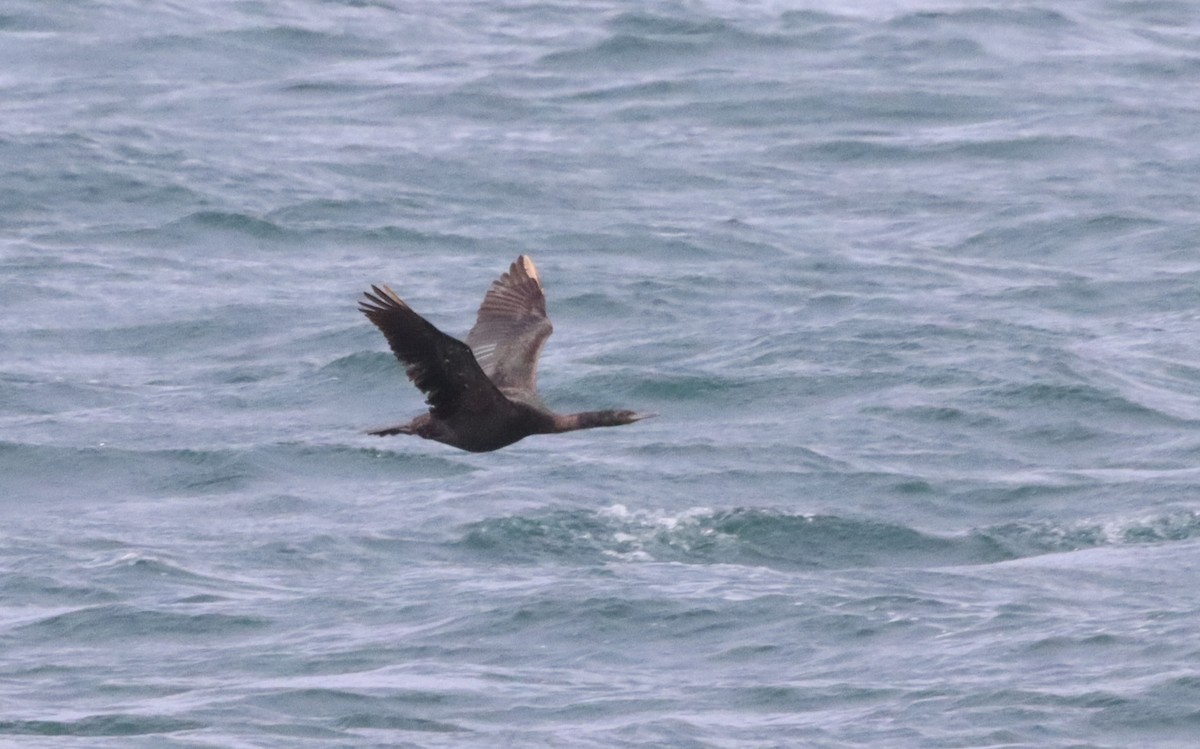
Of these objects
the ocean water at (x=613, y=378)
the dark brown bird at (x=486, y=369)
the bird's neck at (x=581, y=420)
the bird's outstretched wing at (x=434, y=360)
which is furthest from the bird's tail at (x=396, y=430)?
the ocean water at (x=613, y=378)

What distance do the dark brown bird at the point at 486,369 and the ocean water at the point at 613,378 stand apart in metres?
2.53

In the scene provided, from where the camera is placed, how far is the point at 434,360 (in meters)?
11.1

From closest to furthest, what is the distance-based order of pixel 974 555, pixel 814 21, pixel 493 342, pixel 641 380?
1. pixel 493 342
2. pixel 974 555
3. pixel 641 380
4. pixel 814 21

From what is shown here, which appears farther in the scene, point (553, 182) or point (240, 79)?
point (240, 79)

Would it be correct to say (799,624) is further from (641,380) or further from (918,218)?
(918,218)

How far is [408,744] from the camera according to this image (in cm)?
1371

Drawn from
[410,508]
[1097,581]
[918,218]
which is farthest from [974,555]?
[918,218]

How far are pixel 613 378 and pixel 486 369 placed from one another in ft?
25.8

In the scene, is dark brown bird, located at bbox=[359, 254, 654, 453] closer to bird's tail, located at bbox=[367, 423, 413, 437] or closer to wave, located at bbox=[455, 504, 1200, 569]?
bird's tail, located at bbox=[367, 423, 413, 437]

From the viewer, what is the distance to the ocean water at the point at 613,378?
14.9 meters

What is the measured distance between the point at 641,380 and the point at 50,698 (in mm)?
7041

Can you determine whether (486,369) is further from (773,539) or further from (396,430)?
(773,539)

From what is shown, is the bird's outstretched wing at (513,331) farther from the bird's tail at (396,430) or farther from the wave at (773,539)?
the wave at (773,539)

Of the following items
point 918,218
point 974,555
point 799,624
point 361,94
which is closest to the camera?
point 799,624
